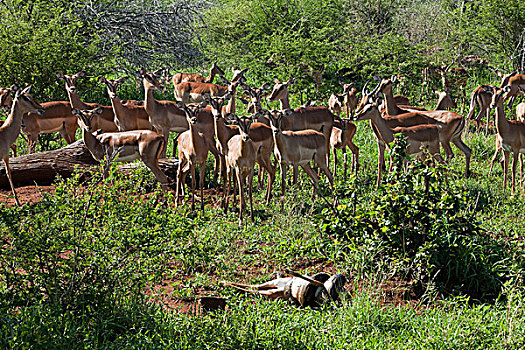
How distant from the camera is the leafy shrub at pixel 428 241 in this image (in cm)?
541

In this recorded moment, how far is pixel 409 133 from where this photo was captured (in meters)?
8.72

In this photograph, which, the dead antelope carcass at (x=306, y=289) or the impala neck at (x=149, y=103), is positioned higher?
the impala neck at (x=149, y=103)

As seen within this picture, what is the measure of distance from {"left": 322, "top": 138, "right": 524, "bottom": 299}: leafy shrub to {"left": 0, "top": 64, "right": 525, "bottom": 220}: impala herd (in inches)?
81.0

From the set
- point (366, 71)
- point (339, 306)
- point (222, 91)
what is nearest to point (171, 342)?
point (339, 306)

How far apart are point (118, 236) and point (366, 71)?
13.6 metres

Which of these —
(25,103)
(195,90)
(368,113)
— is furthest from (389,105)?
(25,103)

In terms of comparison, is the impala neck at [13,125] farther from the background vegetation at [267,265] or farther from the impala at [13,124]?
the background vegetation at [267,265]

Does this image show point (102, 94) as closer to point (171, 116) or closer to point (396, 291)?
point (171, 116)

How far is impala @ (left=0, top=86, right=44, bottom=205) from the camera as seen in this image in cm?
806

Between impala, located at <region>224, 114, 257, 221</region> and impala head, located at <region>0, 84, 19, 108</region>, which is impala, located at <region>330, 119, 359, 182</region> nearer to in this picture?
impala, located at <region>224, 114, 257, 221</region>

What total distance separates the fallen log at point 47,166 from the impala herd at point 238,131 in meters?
0.36

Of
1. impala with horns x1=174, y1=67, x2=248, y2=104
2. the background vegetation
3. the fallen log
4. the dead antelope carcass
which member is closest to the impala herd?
the fallen log

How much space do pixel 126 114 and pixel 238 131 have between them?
102 inches

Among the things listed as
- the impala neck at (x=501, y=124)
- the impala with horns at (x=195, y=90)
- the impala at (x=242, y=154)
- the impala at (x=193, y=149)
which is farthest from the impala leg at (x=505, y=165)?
the impala with horns at (x=195, y=90)
